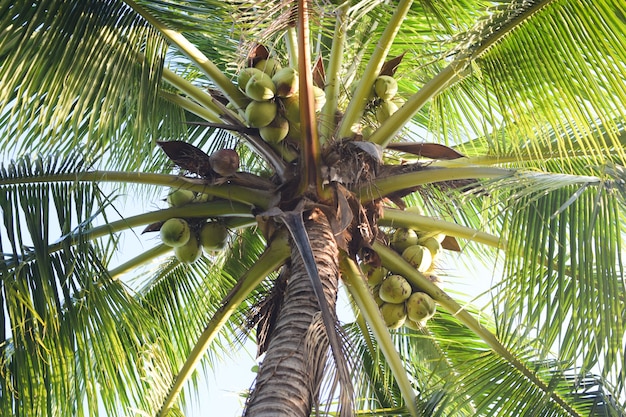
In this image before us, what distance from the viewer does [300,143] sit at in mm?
3445

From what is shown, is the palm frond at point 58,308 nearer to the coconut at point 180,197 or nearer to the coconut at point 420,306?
the coconut at point 180,197

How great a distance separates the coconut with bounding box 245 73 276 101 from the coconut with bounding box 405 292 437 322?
1272mm

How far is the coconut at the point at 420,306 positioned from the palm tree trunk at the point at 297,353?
0.73m

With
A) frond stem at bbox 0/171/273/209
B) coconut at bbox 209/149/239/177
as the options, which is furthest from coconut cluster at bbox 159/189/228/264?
coconut at bbox 209/149/239/177

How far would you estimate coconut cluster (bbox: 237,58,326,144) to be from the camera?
350 centimetres

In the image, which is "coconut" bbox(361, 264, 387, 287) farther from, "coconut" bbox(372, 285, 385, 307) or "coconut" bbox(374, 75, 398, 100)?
"coconut" bbox(374, 75, 398, 100)

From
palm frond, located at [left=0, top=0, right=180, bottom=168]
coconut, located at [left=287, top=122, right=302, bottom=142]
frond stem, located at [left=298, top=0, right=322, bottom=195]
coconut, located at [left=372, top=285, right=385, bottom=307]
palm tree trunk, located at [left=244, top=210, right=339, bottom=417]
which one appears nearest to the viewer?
palm tree trunk, located at [left=244, top=210, right=339, bottom=417]

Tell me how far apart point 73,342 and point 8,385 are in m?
0.35

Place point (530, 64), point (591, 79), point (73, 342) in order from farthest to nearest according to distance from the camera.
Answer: point (73, 342) < point (530, 64) < point (591, 79)

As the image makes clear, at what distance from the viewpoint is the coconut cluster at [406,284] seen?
388cm

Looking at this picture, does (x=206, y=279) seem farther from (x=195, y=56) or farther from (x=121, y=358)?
(x=195, y=56)

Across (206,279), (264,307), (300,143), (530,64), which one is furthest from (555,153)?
(206,279)

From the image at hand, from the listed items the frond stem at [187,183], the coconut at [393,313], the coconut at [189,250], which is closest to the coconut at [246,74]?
the frond stem at [187,183]

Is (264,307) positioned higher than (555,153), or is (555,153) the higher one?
(555,153)
